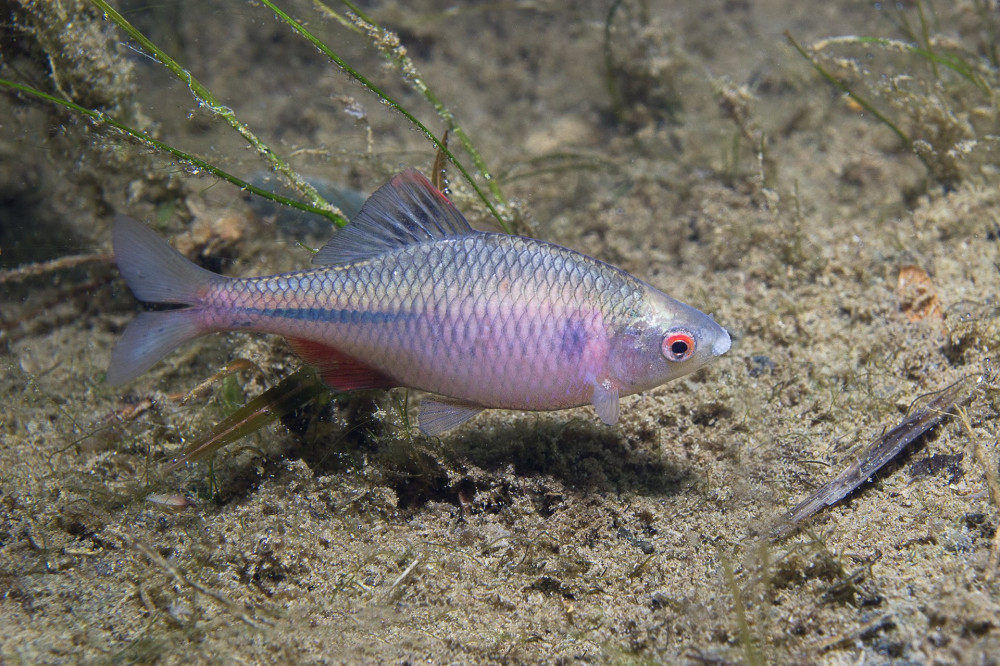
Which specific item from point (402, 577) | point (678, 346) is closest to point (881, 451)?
point (678, 346)

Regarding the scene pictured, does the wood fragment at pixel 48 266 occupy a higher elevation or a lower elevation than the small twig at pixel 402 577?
higher

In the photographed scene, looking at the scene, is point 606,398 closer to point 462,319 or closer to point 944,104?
point 462,319

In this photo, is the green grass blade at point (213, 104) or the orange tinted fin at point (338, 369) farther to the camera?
the green grass blade at point (213, 104)

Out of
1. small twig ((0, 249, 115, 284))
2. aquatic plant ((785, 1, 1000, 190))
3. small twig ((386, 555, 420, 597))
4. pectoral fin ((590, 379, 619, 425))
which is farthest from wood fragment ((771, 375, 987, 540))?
small twig ((0, 249, 115, 284))

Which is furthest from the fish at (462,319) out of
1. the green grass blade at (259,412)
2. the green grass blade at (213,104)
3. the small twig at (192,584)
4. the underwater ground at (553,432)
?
the green grass blade at (213,104)

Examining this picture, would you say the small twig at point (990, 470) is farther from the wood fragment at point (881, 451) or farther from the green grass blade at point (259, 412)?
the green grass blade at point (259, 412)

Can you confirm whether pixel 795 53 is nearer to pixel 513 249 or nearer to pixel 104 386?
pixel 513 249
